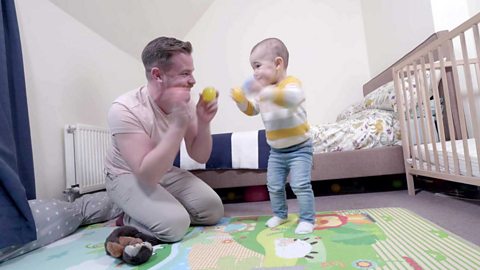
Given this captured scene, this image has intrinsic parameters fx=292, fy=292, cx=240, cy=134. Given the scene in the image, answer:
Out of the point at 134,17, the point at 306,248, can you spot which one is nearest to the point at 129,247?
the point at 306,248

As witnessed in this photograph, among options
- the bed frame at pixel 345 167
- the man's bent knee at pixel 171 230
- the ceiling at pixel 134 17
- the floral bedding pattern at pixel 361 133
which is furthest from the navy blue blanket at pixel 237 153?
the ceiling at pixel 134 17

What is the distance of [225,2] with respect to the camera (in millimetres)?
3324

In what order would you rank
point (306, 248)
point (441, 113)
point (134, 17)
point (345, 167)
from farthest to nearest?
point (134, 17) < point (345, 167) < point (441, 113) < point (306, 248)

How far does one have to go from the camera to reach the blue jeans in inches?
44.7

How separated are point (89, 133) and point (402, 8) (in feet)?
8.56

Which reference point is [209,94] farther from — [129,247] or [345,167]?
[345,167]

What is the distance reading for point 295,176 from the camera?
1.15 metres

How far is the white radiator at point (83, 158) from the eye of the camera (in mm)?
1783

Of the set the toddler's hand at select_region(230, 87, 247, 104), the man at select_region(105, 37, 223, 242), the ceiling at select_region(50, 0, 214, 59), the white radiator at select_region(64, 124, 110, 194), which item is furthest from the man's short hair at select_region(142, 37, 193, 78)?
the ceiling at select_region(50, 0, 214, 59)

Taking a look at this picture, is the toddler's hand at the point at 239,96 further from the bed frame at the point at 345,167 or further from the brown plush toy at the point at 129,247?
the bed frame at the point at 345,167

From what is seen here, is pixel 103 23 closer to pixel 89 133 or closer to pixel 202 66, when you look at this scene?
pixel 89 133

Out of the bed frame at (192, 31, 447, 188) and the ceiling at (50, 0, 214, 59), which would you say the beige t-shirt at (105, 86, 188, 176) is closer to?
the bed frame at (192, 31, 447, 188)

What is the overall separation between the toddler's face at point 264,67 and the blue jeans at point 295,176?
294 mm

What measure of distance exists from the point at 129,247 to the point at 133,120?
461 millimetres
